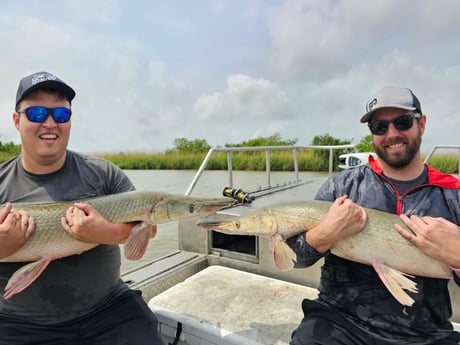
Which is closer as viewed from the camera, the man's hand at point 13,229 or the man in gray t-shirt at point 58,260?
the man's hand at point 13,229

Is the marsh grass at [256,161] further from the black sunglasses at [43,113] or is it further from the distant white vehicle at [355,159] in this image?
the black sunglasses at [43,113]

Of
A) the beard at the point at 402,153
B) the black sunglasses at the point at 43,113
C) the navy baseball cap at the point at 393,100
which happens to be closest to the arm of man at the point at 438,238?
the beard at the point at 402,153

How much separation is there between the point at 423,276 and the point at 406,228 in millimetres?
294

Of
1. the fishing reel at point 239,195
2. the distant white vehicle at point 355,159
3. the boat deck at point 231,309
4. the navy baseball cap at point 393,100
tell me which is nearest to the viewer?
the navy baseball cap at point 393,100

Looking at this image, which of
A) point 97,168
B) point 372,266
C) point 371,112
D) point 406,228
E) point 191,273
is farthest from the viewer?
point 191,273

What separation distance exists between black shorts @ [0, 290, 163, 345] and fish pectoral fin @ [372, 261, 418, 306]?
1375 millimetres

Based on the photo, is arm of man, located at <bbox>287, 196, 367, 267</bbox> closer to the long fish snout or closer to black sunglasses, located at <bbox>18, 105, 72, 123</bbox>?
the long fish snout

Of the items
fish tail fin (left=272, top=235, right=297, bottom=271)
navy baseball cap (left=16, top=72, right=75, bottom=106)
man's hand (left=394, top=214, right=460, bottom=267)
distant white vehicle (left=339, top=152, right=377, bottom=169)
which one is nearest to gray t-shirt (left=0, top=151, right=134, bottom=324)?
navy baseball cap (left=16, top=72, right=75, bottom=106)

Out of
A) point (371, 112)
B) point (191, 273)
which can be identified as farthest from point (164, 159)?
point (371, 112)

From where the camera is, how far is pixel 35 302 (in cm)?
192

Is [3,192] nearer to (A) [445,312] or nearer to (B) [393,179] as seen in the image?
(B) [393,179]

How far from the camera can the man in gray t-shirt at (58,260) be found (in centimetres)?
188

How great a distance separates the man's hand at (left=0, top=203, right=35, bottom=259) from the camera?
1719mm

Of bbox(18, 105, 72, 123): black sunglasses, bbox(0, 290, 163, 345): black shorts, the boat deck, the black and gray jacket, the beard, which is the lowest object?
the boat deck
